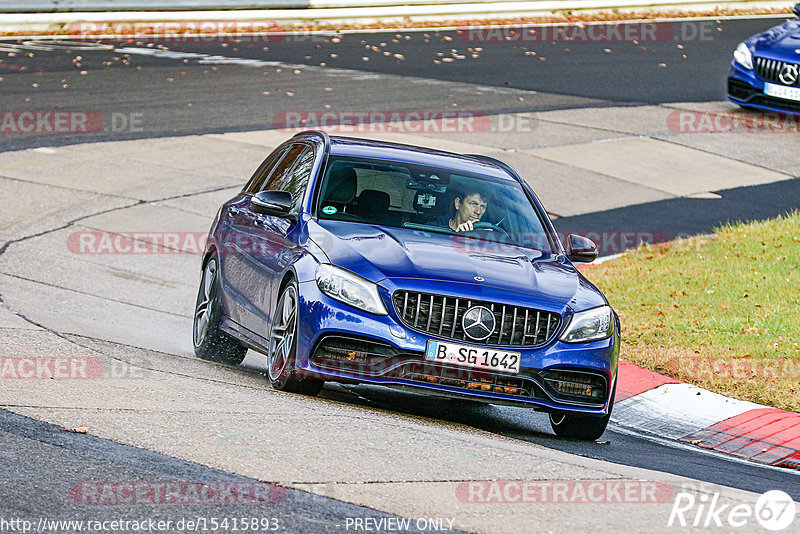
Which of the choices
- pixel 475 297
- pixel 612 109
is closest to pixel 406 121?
pixel 612 109

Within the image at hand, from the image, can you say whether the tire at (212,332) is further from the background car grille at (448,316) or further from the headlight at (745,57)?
the headlight at (745,57)

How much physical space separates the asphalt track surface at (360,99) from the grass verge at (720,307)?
Answer: 124 cm

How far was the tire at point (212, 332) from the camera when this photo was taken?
9.95 m

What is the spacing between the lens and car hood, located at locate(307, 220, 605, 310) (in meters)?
7.83

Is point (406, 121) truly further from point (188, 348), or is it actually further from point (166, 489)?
point (166, 489)

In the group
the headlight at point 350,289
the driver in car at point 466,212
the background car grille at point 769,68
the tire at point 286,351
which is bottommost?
the background car grille at point 769,68

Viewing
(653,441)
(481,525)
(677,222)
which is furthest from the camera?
(677,222)

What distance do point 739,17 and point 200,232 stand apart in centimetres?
2188

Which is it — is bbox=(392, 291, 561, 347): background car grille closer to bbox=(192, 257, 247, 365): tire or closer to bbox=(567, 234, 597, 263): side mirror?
bbox=(567, 234, 597, 263): side mirror

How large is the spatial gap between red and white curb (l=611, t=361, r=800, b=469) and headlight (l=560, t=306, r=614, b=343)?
128 cm

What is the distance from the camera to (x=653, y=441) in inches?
348

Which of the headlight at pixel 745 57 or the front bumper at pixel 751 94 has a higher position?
the headlight at pixel 745 57

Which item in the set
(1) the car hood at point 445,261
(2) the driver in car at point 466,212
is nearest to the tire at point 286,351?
(1) the car hood at point 445,261

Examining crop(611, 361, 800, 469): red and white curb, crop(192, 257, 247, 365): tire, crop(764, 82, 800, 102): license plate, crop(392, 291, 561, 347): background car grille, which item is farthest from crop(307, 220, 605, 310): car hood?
crop(764, 82, 800, 102): license plate
